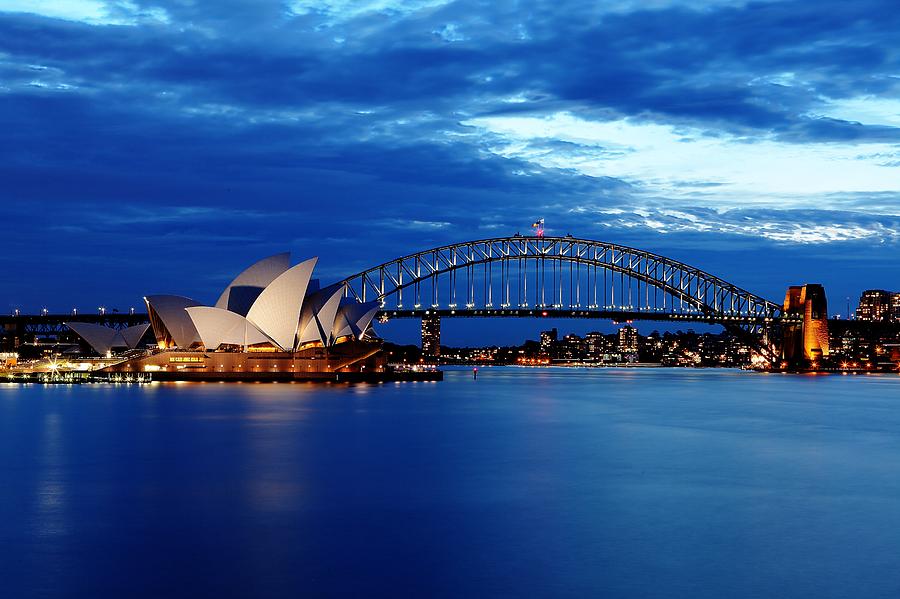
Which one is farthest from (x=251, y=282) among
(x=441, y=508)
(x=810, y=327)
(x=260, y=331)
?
(x=810, y=327)

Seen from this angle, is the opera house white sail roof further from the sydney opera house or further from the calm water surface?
the calm water surface

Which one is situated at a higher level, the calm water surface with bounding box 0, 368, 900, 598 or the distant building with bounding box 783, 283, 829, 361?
the distant building with bounding box 783, 283, 829, 361

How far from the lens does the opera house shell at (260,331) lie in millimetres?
71125

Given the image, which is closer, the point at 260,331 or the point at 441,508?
the point at 441,508

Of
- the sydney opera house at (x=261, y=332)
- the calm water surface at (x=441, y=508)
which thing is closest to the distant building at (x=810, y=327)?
the sydney opera house at (x=261, y=332)

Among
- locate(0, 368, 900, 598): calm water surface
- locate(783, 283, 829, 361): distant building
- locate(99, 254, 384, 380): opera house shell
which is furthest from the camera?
locate(783, 283, 829, 361): distant building

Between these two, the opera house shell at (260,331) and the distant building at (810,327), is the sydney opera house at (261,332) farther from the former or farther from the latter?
the distant building at (810,327)

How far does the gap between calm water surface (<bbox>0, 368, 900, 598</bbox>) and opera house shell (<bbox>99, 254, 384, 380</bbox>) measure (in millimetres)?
30459

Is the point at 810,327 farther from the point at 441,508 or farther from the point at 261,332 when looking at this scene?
the point at 441,508

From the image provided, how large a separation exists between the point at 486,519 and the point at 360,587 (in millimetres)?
5338

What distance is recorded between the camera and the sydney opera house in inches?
2803

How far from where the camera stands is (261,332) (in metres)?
72.9

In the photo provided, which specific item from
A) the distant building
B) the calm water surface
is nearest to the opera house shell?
the calm water surface

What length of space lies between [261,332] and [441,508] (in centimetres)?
5486
